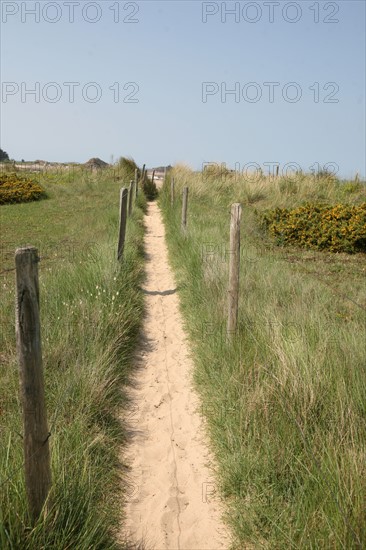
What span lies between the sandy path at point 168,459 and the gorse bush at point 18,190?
58.5ft

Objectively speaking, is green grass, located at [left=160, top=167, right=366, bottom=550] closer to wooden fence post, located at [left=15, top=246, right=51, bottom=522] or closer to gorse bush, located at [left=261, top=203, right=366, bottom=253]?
wooden fence post, located at [left=15, top=246, right=51, bottom=522]

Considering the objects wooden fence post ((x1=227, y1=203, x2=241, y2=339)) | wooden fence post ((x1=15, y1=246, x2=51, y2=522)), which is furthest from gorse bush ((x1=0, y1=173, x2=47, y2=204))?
wooden fence post ((x1=15, y1=246, x2=51, y2=522))

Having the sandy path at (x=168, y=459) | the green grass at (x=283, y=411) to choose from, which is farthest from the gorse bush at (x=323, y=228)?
the sandy path at (x=168, y=459)

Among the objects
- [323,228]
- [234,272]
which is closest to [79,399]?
[234,272]

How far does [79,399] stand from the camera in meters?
3.94

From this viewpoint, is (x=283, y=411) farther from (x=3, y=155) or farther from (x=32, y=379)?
(x=3, y=155)

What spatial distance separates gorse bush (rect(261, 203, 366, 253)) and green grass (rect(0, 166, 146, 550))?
5.01 m

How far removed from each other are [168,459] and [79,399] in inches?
32.6

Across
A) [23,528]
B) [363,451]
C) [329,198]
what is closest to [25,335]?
[23,528]

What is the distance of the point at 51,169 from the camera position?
3497cm

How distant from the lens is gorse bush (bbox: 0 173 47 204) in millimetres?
22594

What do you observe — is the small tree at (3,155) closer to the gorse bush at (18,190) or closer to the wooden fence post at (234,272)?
the gorse bush at (18,190)

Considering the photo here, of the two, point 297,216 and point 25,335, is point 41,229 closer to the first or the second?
point 297,216

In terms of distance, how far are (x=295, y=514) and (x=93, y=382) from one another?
1966 mm
